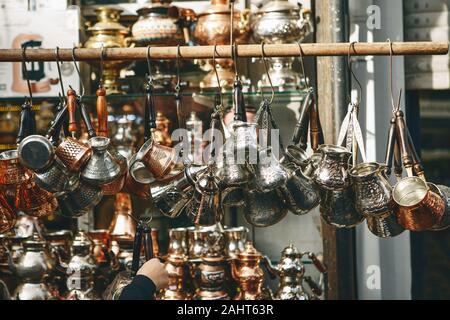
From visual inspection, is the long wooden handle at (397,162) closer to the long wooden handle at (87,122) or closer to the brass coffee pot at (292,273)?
the brass coffee pot at (292,273)

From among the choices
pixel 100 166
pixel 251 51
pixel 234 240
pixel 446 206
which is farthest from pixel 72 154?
pixel 446 206

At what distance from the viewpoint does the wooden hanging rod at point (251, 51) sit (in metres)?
2.50

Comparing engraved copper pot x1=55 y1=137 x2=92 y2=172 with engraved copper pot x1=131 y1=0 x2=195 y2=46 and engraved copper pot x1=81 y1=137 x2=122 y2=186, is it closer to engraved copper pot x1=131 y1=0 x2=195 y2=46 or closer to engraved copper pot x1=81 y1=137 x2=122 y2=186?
engraved copper pot x1=81 y1=137 x2=122 y2=186

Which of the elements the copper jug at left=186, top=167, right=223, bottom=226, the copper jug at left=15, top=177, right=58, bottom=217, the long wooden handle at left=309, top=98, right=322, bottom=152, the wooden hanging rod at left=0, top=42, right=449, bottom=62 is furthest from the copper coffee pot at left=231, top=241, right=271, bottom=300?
the wooden hanging rod at left=0, top=42, right=449, bottom=62

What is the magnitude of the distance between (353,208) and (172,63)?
3.77 ft

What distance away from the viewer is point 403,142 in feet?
8.03

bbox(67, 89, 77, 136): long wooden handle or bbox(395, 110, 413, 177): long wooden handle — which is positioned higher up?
bbox(67, 89, 77, 136): long wooden handle

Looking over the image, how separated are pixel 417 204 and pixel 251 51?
0.71 m

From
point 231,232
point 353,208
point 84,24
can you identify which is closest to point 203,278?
point 231,232

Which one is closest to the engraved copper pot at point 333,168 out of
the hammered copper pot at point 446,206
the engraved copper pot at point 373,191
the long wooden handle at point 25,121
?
the engraved copper pot at point 373,191

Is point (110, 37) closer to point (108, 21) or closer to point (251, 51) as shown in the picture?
point (108, 21)

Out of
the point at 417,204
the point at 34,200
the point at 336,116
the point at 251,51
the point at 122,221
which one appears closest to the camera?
the point at 417,204

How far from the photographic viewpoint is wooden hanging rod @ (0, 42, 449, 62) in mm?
2504

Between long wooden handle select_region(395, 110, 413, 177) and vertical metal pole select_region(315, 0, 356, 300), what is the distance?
567mm
